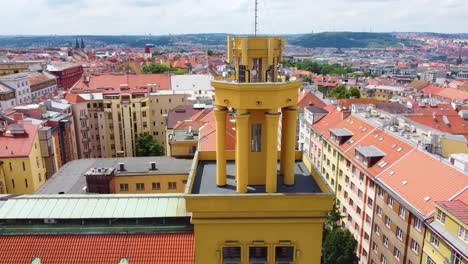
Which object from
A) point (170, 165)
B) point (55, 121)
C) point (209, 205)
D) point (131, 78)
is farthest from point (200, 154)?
point (131, 78)

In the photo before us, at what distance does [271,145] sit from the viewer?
21422 mm

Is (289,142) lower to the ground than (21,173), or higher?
higher

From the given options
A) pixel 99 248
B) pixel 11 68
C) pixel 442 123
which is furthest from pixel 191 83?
pixel 99 248

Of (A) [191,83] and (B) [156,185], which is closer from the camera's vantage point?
(B) [156,185]

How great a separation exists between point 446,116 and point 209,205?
85.5 meters

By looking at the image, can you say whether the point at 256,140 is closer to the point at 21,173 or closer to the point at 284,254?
the point at 284,254

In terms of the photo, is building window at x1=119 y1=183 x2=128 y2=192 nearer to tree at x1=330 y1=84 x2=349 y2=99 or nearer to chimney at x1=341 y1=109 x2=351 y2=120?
chimney at x1=341 y1=109 x2=351 y2=120

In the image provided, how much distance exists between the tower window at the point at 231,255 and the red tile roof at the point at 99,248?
4.61 metres

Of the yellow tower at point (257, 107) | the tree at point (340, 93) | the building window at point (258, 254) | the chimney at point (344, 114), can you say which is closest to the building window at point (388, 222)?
the yellow tower at point (257, 107)

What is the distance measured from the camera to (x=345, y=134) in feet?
214

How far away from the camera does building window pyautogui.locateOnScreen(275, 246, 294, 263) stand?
22.1m

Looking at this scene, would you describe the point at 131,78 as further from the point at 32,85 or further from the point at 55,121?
the point at 55,121

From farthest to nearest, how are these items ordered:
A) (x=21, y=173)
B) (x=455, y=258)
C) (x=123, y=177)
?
(x=21, y=173) < (x=123, y=177) < (x=455, y=258)

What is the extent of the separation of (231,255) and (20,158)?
4701 cm
